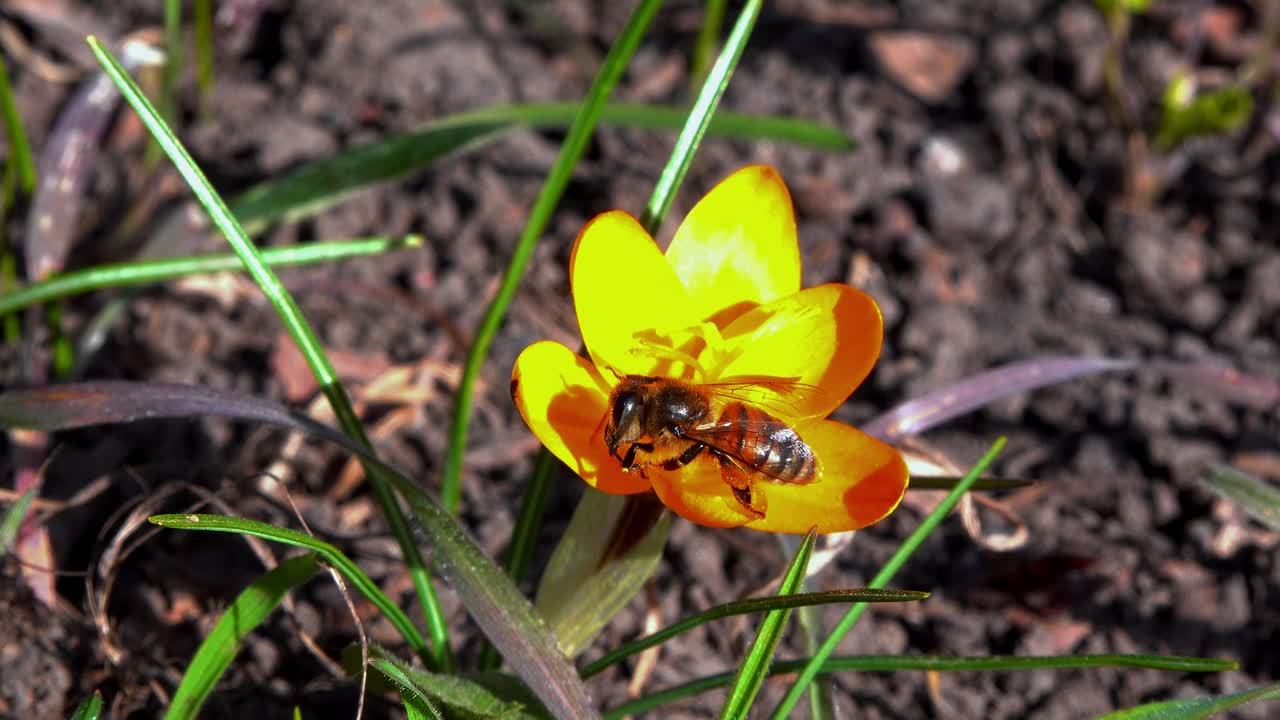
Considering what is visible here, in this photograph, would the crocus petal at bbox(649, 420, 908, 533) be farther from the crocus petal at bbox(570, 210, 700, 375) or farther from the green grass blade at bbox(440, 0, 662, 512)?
the green grass blade at bbox(440, 0, 662, 512)

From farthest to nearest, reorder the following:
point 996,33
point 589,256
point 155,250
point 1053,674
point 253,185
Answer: point 996,33 < point 253,185 < point 155,250 < point 1053,674 < point 589,256

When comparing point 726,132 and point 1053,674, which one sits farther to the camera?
point 726,132

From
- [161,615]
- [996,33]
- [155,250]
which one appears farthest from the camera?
[996,33]

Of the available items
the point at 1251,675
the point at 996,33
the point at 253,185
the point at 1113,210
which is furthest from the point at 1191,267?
the point at 253,185

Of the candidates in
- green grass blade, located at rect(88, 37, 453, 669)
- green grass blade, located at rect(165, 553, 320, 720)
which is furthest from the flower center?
green grass blade, located at rect(165, 553, 320, 720)

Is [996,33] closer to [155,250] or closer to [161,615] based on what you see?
[155,250]

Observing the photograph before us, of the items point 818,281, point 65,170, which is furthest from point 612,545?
point 65,170

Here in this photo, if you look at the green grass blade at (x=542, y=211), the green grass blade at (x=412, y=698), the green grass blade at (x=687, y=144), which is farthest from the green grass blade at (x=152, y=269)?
the green grass blade at (x=412, y=698)
